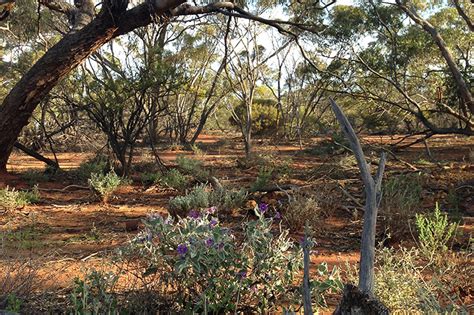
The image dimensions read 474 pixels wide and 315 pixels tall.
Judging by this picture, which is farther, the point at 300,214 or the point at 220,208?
the point at 220,208

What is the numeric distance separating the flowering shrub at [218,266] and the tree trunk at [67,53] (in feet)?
15.3

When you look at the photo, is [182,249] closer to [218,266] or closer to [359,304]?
[218,266]

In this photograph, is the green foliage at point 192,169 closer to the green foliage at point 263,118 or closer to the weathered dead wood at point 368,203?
the weathered dead wood at point 368,203

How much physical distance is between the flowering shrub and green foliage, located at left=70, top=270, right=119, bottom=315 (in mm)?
260

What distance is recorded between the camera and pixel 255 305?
112 inches

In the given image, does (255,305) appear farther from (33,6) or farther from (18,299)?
(33,6)

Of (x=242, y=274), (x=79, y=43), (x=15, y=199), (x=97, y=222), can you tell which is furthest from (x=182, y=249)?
(x=79, y=43)

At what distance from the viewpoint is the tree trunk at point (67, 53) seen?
674 centimetres

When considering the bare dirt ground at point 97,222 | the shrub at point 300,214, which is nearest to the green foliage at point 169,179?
the bare dirt ground at point 97,222

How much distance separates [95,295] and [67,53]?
499 centimetres

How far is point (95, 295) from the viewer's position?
9.00 ft

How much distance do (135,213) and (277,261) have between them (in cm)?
409

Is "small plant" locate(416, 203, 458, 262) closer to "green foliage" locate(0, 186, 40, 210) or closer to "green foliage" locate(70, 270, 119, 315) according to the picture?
"green foliage" locate(70, 270, 119, 315)

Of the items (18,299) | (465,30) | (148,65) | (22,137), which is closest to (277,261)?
(18,299)
